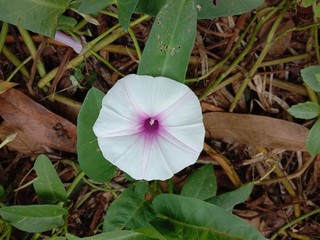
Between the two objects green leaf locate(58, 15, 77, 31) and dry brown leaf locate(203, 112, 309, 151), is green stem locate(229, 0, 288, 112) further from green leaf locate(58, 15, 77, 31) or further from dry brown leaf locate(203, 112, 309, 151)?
green leaf locate(58, 15, 77, 31)

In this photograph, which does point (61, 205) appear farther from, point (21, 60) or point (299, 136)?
point (299, 136)

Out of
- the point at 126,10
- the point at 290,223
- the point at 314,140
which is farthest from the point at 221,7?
the point at 290,223

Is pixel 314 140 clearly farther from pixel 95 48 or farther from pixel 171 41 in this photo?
pixel 95 48

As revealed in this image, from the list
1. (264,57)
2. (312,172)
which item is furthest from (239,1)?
(312,172)

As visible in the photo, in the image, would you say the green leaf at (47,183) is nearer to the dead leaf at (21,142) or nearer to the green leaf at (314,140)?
the dead leaf at (21,142)

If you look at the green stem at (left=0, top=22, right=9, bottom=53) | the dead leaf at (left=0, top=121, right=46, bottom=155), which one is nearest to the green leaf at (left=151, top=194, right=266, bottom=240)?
the dead leaf at (left=0, top=121, right=46, bottom=155)

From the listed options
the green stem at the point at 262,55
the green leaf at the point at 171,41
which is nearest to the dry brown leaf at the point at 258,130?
the green stem at the point at 262,55
